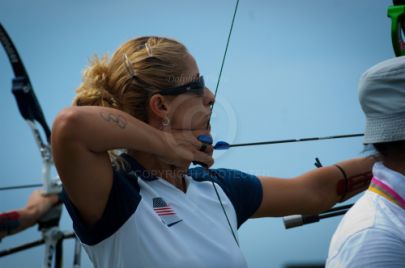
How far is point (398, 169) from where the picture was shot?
1.36m

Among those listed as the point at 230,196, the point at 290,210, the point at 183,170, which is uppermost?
the point at 183,170

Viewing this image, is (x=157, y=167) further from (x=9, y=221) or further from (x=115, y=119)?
(x=9, y=221)

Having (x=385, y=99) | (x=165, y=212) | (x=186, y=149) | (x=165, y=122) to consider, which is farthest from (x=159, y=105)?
(x=385, y=99)

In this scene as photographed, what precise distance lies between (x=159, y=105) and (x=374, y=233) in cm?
70

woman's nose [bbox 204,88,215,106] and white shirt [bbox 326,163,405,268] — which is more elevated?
woman's nose [bbox 204,88,215,106]

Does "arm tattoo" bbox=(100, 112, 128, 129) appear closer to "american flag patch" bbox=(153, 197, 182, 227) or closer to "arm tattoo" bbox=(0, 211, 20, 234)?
"american flag patch" bbox=(153, 197, 182, 227)

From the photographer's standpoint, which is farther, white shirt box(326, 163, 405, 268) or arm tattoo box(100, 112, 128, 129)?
arm tattoo box(100, 112, 128, 129)

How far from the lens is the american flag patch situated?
143 centimetres

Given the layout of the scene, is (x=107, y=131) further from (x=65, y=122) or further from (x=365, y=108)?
(x=365, y=108)


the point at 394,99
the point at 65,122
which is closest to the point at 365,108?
the point at 394,99

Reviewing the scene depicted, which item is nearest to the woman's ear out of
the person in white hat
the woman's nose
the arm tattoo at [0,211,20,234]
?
the woman's nose

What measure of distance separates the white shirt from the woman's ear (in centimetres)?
59

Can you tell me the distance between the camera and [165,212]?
4.75 feet

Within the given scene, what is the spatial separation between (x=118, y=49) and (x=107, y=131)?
0.35 metres
